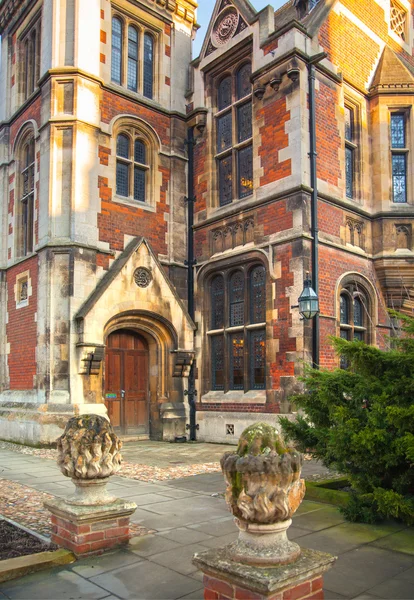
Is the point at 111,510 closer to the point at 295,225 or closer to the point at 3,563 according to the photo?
the point at 3,563

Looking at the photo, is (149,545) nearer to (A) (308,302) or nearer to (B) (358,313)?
(A) (308,302)

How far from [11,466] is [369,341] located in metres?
8.76

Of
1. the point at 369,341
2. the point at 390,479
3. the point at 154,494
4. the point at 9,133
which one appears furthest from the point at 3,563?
the point at 9,133

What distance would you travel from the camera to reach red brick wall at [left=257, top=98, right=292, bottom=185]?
13.0 metres

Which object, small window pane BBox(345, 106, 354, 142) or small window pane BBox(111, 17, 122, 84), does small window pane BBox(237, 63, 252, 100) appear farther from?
small window pane BBox(111, 17, 122, 84)

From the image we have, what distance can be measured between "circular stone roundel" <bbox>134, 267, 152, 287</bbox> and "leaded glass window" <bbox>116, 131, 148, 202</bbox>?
6.93ft

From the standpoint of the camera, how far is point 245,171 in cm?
1445

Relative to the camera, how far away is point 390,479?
5.81m

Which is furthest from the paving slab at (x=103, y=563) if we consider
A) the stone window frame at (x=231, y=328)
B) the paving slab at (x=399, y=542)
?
the stone window frame at (x=231, y=328)

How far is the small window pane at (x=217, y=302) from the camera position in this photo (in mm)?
14609

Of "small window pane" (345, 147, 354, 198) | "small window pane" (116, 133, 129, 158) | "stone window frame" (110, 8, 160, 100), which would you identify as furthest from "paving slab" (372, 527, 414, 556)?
"stone window frame" (110, 8, 160, 100)

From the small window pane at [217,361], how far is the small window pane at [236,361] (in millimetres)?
363

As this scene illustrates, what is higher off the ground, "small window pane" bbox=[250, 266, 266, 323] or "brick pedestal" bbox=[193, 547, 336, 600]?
"small window pane" bbox=[250, 266, 266, 323]

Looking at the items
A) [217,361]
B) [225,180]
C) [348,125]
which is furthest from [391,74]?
[217,361]
